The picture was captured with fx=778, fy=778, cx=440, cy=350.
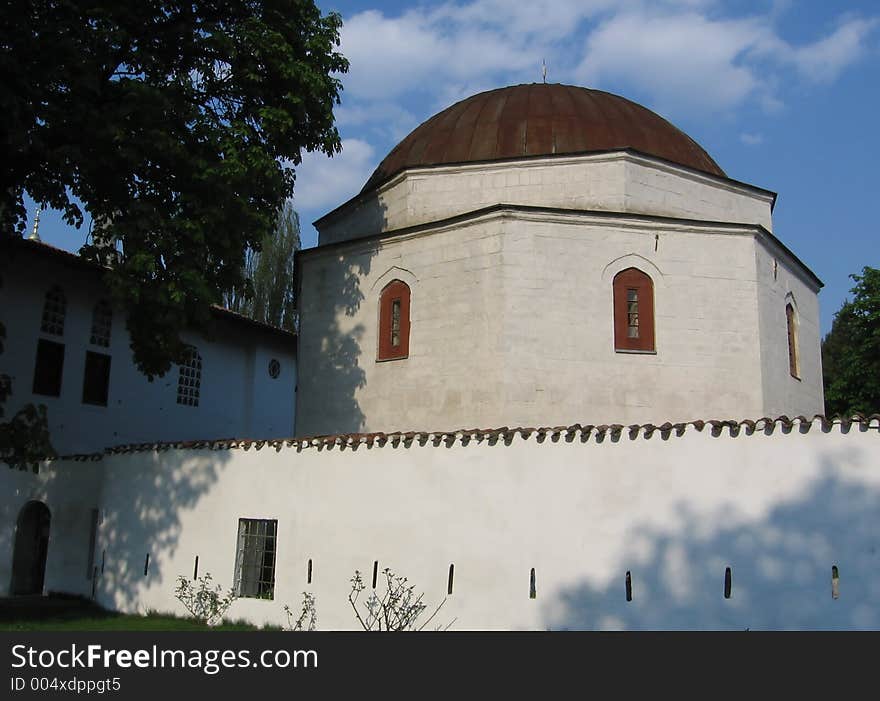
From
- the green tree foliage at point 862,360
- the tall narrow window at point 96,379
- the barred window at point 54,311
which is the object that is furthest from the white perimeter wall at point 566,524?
the green tree foliage at point 862,360

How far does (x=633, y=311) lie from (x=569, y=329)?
110 centimetres

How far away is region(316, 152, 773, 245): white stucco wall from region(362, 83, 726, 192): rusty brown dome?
7.3 inches

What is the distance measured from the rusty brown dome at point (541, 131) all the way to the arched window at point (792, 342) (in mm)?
2751

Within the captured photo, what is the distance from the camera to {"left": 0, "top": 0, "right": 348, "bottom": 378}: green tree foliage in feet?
30.5

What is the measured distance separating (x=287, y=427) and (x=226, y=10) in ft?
37.4

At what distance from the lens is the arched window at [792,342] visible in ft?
42.8

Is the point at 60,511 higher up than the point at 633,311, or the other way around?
the point at 633,311

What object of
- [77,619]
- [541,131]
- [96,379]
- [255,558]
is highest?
[541,131]

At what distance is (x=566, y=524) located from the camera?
24.6 feet

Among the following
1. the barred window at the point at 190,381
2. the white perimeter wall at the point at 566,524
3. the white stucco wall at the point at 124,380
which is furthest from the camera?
the barred window at the point at 190,381

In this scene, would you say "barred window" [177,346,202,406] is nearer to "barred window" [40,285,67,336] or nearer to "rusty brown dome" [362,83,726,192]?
"barred window" [40,285,67,336]

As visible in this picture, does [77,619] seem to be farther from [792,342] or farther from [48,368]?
[792,342]

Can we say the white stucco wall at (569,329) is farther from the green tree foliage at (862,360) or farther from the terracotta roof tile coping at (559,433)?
the green tree foliage at (862,360)

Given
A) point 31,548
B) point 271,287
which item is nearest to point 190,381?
point 31,548
